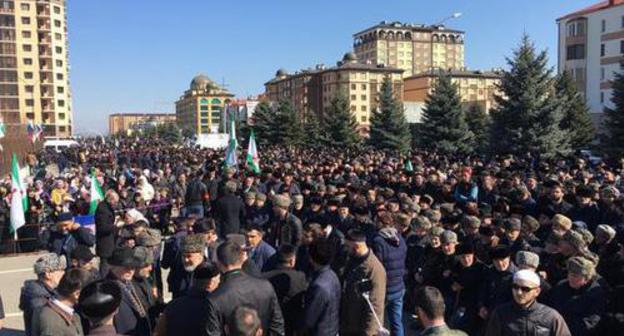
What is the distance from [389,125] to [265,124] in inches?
539

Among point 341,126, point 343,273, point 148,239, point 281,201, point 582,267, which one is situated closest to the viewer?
point 582,267

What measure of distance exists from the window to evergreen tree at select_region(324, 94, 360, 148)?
1248 inches

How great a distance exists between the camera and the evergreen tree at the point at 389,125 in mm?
38781

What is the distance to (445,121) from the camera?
33438 mm

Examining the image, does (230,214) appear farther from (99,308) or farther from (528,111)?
(528,111)

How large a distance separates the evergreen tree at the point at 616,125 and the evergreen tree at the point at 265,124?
27.6m

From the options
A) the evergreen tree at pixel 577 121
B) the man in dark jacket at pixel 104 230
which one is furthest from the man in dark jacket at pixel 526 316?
the evergreen tree at pixel 577 121

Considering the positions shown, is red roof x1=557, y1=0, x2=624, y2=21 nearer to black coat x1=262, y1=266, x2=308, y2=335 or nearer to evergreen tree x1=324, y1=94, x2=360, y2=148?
evergreen tree x1=324, y1=94, x2=360, y2=148

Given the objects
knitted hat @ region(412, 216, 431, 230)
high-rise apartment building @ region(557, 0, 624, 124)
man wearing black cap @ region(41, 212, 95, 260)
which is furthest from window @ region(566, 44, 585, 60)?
man wearing black cap @ region(41, 212, 95, 260)

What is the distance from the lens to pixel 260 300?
4.25 m

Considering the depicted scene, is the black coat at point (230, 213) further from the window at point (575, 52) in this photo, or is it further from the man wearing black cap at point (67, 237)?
the window at point (575, 52)

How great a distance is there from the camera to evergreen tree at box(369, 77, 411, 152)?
1527 inches

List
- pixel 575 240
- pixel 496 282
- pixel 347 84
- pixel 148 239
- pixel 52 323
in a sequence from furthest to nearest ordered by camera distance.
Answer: pixel 347 84, pixel 148 239, pixel 575 240, pixel 496 282, pixel 52 323

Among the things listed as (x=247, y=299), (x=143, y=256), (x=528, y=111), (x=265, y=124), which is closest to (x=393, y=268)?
(x=247, y=299)
